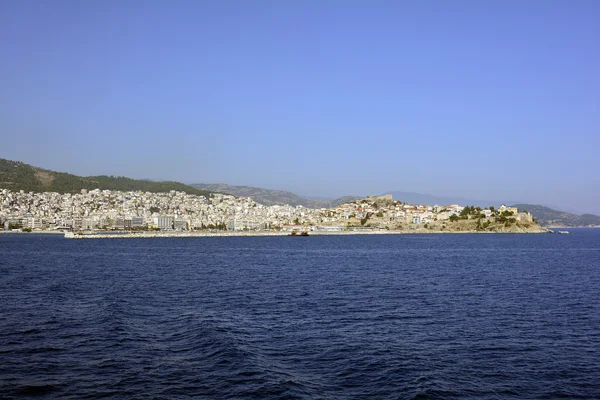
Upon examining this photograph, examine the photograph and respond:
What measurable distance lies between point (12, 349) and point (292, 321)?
28.5 ft

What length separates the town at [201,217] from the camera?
151000mm

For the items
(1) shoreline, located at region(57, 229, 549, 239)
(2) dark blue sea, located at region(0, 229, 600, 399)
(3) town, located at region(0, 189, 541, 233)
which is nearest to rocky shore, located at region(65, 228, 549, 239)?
(1) shoreline, located at region(57, 229, 549, 239)

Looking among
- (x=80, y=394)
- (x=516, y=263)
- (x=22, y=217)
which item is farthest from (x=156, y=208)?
(x=80, y=394)

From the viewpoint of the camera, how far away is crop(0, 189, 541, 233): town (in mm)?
151000

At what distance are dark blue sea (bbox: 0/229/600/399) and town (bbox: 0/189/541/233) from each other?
→ 116m

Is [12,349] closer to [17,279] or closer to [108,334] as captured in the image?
[108,334]

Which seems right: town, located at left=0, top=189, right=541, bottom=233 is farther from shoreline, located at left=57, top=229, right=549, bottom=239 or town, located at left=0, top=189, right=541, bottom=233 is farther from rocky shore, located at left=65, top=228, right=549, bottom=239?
shoreline, located at left=57, top=229, right=549, bottom=239

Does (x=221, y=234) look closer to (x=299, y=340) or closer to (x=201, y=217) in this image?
(x=201, y=217)

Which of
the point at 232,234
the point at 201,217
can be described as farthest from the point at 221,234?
the point at 201,217

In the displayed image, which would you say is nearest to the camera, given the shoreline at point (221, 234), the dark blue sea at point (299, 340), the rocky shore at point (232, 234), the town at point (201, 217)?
the dark blue sea at point (299, 340)

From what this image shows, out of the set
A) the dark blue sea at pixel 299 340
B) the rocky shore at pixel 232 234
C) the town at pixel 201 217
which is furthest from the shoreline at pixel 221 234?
the dark blue sea at pixel 299 340

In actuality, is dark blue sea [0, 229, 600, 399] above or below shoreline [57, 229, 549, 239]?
above

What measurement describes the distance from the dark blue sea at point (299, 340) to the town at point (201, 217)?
381 ft

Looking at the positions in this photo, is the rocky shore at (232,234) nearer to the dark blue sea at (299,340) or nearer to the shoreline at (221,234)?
the shoreline at (221,234)
